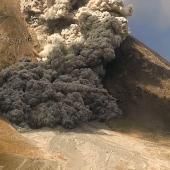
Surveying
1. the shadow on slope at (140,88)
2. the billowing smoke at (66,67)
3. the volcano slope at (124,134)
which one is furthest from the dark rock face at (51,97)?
the shadow on slope at (140,88)

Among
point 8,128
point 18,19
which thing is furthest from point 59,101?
point 18,19

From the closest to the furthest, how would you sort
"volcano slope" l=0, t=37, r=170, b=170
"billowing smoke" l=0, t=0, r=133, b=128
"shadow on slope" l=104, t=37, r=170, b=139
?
"volcano slope" l=0, t=37, r=170, b=170 < "billowing smoke" l=0, t=0, r=133, b=128 < "shadow on slope" l=104, t=37, r=170, b=139

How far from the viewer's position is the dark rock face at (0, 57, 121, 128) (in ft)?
117

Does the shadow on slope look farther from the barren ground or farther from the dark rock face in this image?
the dark rock face

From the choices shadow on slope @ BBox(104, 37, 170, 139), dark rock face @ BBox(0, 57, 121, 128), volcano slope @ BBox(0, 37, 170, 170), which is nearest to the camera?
volcano slope @ BBox(0, 37, 170, 170)

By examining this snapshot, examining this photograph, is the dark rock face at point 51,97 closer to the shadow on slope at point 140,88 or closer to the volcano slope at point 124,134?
the volcano slope at point 124,134

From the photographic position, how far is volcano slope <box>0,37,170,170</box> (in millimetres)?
28891

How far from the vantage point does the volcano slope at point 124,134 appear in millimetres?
28891

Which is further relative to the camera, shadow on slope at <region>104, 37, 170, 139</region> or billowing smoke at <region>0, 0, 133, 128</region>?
shadow on slope at <region>104, 37, 170, 139</region>

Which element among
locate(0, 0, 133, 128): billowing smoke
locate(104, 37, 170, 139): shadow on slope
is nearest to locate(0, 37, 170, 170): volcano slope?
locate(104, 37, 170, 139): shadow on slope

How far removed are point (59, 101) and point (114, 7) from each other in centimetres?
1442

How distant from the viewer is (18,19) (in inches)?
1860

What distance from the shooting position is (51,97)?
124ft

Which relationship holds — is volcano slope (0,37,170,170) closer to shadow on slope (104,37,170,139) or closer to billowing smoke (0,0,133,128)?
shadow on slope (104,37,170,139)
